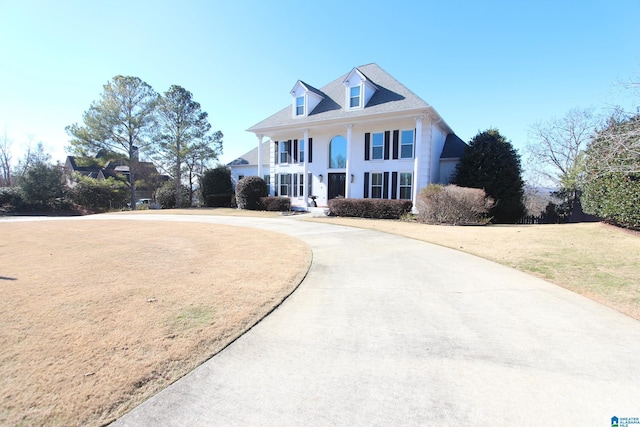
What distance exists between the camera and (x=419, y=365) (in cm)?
270

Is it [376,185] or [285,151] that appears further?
[285,151]

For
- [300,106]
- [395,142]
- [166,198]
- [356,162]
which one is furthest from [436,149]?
[166,198]

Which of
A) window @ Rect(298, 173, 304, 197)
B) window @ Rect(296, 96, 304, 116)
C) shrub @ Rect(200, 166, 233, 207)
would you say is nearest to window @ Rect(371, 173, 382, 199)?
window @ Rect(298, 173, 304, 197)

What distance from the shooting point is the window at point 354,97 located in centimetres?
1906

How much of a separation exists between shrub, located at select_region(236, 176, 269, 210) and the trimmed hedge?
652 centimetres

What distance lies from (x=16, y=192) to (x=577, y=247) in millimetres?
37311

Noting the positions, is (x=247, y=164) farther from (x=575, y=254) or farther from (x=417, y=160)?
(x=575, y=254)

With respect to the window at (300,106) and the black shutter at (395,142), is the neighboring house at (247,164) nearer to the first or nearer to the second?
the window at (300,106)

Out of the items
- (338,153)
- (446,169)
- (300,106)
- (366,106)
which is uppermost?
(300,106)

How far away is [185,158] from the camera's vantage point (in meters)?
30.0

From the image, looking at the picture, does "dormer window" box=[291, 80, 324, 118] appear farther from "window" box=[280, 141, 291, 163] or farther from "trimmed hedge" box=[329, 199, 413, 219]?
"trimmed hedge" box=[329, 199, 413, 219]

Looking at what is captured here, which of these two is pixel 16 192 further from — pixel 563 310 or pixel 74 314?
pixel 563 310

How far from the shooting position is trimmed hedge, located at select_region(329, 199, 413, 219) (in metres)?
15.9

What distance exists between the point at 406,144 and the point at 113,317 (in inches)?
688
